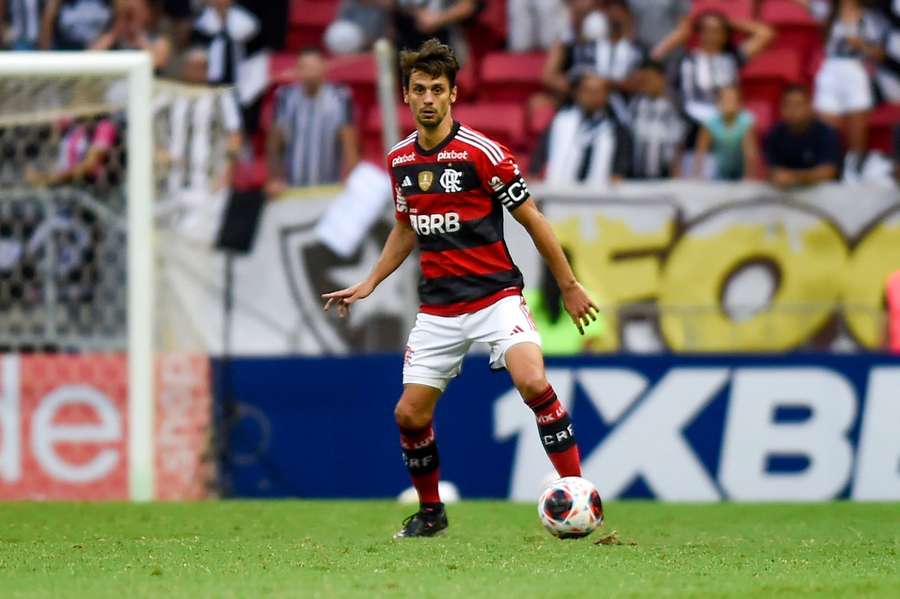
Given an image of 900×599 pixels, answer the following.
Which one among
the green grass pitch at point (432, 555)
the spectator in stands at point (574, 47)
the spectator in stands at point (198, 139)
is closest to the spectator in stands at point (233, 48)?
the spectator in stands at point (198, 139)

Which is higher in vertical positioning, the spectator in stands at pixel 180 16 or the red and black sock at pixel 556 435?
the spectator in stands at pixel 180 16

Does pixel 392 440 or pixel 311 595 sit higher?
pixel 311 595

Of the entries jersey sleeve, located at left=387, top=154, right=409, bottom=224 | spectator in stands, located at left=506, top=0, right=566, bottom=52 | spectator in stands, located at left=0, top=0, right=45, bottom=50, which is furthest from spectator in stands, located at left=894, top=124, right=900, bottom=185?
spectator in stands, located at left=0, top=0, right=45, bottom=50

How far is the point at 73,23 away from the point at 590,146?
17.2ft

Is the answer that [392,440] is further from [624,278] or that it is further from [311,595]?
[311,595]

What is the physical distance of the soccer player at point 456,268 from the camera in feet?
22.1

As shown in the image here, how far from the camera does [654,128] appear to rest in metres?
13.2

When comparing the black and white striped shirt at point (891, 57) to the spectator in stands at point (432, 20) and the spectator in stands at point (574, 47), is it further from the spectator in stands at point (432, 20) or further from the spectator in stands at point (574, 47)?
the spectator in stands at point (432, 20)

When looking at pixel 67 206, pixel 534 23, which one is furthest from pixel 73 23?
pixel 67 206

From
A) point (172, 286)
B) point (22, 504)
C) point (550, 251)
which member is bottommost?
point (22, 504)

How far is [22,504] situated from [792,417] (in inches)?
191

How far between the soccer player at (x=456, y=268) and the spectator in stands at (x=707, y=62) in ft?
22.5

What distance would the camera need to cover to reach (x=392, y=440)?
1111 cm

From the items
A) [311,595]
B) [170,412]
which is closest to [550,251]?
[311,595]
